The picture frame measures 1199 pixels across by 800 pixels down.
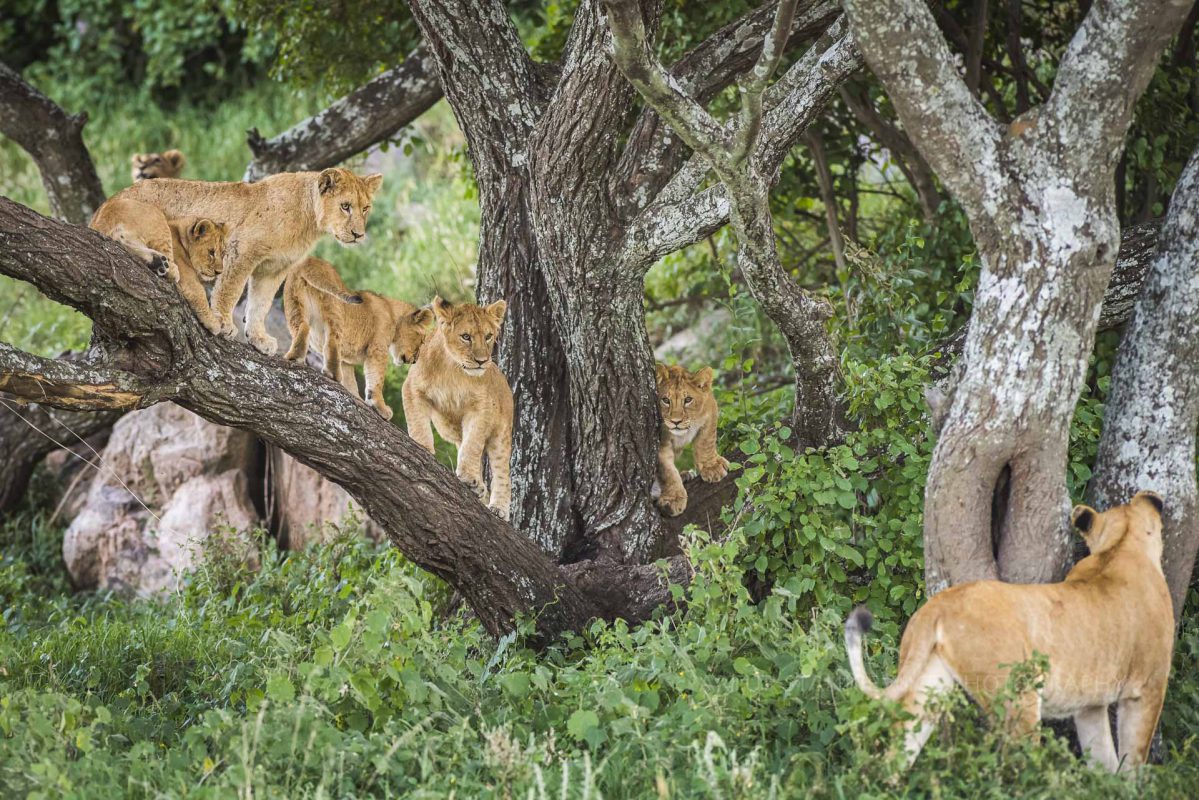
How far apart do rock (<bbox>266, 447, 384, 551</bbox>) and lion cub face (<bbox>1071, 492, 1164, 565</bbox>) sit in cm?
467

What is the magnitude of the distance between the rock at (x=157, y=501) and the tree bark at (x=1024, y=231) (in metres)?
5.08

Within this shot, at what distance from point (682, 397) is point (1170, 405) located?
7.52 ft

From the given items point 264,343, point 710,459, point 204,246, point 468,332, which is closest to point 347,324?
point 468,332

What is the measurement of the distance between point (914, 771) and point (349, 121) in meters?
5.63

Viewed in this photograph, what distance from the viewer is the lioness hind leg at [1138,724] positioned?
14.3 ft

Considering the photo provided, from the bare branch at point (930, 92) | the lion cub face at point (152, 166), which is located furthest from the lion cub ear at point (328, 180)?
the bare branch at point (930, 92)

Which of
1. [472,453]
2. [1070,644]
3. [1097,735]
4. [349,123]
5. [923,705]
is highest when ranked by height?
[349,123]

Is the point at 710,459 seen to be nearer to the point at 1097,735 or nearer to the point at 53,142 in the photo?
the point at 1097,735

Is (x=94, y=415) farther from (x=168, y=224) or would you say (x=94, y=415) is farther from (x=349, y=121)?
(x=168, y=224)

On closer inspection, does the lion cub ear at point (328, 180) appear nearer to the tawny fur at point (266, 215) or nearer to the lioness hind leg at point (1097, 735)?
the tawny fur at point (266, 215)

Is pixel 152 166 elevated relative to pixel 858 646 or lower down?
elevated

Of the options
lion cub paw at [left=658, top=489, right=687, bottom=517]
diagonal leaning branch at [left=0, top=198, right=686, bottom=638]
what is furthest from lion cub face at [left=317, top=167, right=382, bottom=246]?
lion cub paw at [left=658, top=489, right=687, bottom=517]

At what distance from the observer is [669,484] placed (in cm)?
657

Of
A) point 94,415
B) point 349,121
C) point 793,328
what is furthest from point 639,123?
point 94,415
